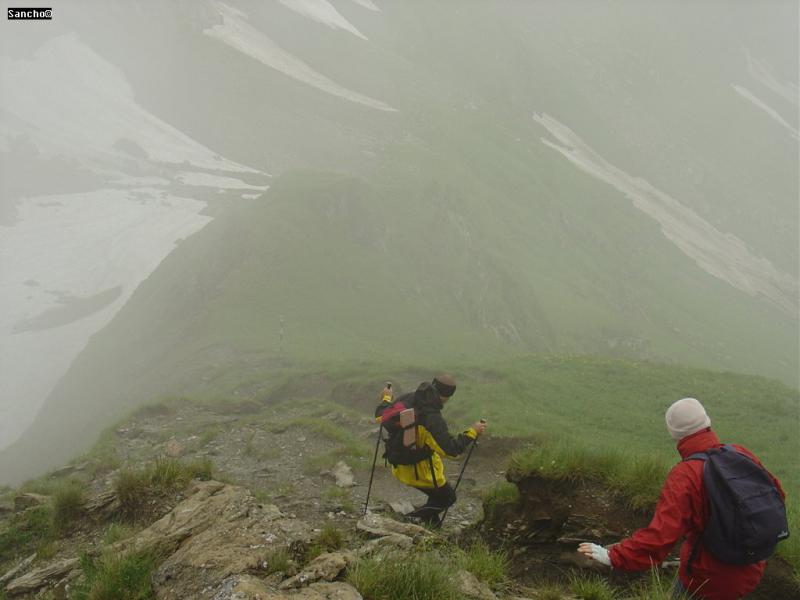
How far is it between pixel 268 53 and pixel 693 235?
69992mm

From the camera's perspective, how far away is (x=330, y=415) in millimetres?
20750

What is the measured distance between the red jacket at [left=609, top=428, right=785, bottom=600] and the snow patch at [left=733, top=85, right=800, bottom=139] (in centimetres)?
15633

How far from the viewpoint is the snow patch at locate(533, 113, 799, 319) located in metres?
80.2

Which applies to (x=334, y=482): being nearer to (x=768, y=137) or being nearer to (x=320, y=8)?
(x=320, y=8)

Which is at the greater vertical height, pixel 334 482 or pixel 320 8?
pixel 320 8

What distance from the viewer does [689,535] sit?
5.41m

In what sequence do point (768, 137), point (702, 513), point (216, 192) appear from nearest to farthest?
1. point (702, 513)
2. point (216, 192)
3. point (768, 137)

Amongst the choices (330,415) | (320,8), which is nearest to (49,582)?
(330,415)

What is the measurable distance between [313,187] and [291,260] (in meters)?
9.43

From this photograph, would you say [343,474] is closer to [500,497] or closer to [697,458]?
[500,497]

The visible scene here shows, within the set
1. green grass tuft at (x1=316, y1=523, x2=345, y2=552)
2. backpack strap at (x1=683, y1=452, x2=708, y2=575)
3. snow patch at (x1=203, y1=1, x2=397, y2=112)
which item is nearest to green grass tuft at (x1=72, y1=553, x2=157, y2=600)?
green grass tuft at (x1=316, y1=523, x2=345, y2=552)

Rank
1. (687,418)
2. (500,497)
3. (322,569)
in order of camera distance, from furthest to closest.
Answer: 1. (500,497)
2. (322,569)
3. (687,418)

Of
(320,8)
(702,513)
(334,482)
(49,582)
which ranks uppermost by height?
(320,8)
